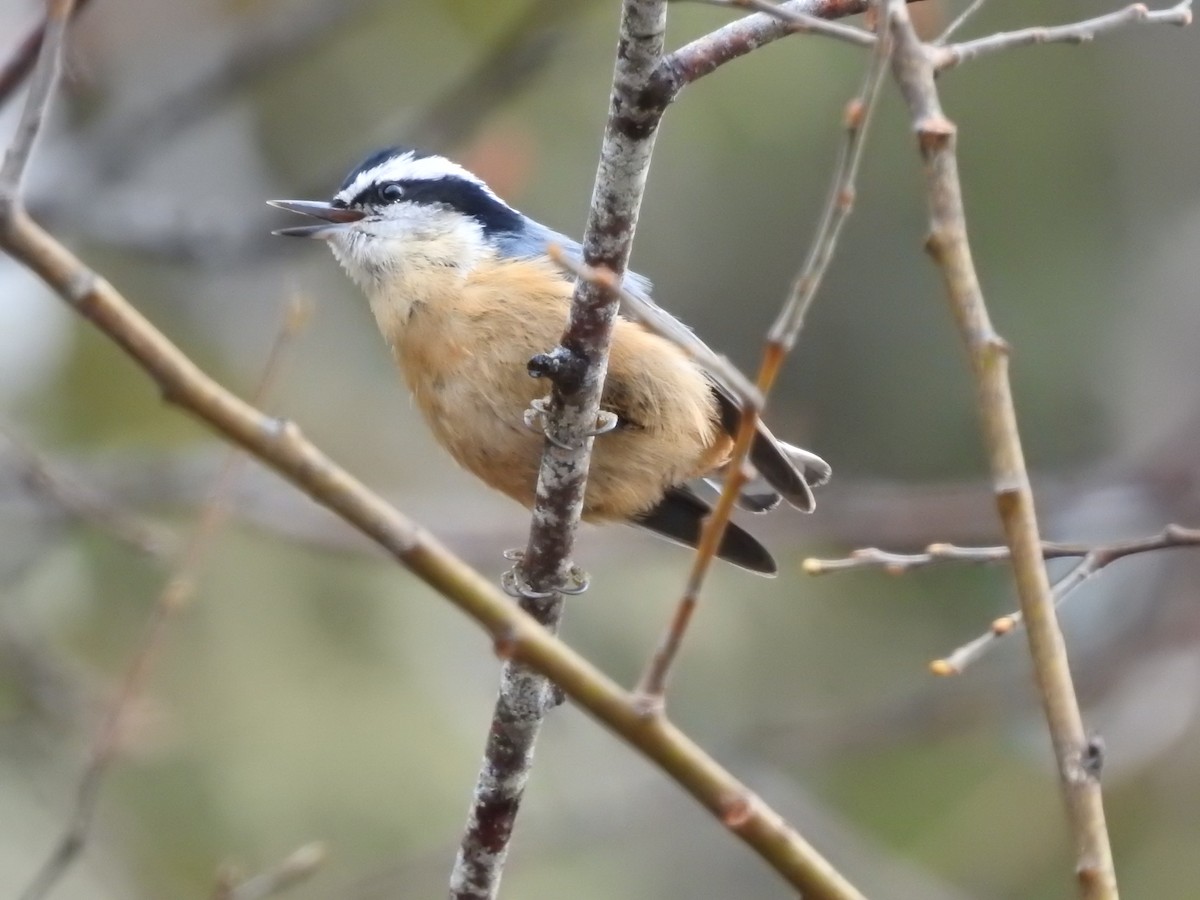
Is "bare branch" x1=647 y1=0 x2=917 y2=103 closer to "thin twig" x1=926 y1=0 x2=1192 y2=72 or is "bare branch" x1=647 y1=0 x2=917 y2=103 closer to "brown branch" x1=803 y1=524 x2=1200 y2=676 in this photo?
"thin twig" x1=926 y1=0 x2=1192 y2=72

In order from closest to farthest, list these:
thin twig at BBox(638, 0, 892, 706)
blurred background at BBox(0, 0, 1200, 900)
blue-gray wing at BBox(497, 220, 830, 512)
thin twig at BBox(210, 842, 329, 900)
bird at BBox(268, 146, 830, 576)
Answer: thin twig at BBox(638, 0, 892, 706) < thin twig at BBox(210, 842, 329, 900) < bird at BBox(268, 146, 830, 576) < blue-gray wing at BBox(497, 220, 830, 512) < blurred background at BBox(0, 0, 1200, 900)

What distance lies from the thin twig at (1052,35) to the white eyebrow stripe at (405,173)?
2.01 metres

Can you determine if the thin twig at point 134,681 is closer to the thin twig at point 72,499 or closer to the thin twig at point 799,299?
the thin twig at point 72,499

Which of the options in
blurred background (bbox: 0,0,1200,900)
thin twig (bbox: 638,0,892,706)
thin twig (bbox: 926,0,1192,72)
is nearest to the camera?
thin twig (bbox: 638,0,892,706)

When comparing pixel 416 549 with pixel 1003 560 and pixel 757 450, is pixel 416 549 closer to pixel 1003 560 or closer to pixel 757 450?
pixel 1003 560

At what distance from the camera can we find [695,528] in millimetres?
3814

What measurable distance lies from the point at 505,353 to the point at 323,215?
86 cm

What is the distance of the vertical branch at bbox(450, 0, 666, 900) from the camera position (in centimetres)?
236

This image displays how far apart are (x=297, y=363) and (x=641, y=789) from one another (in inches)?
115

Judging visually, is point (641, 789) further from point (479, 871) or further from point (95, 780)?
point (95, 780)

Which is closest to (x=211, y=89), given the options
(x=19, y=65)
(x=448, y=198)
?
(x=448, y=198)

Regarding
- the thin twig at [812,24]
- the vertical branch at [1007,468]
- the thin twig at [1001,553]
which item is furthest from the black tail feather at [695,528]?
the vertical branch at [1007,468]

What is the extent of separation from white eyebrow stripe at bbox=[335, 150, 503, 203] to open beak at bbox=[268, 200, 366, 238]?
47mm

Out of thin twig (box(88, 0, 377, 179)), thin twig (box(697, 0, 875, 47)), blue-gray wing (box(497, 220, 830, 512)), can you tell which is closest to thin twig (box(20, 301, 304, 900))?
blue-gray wing (box(497, 220, 830, 512))
